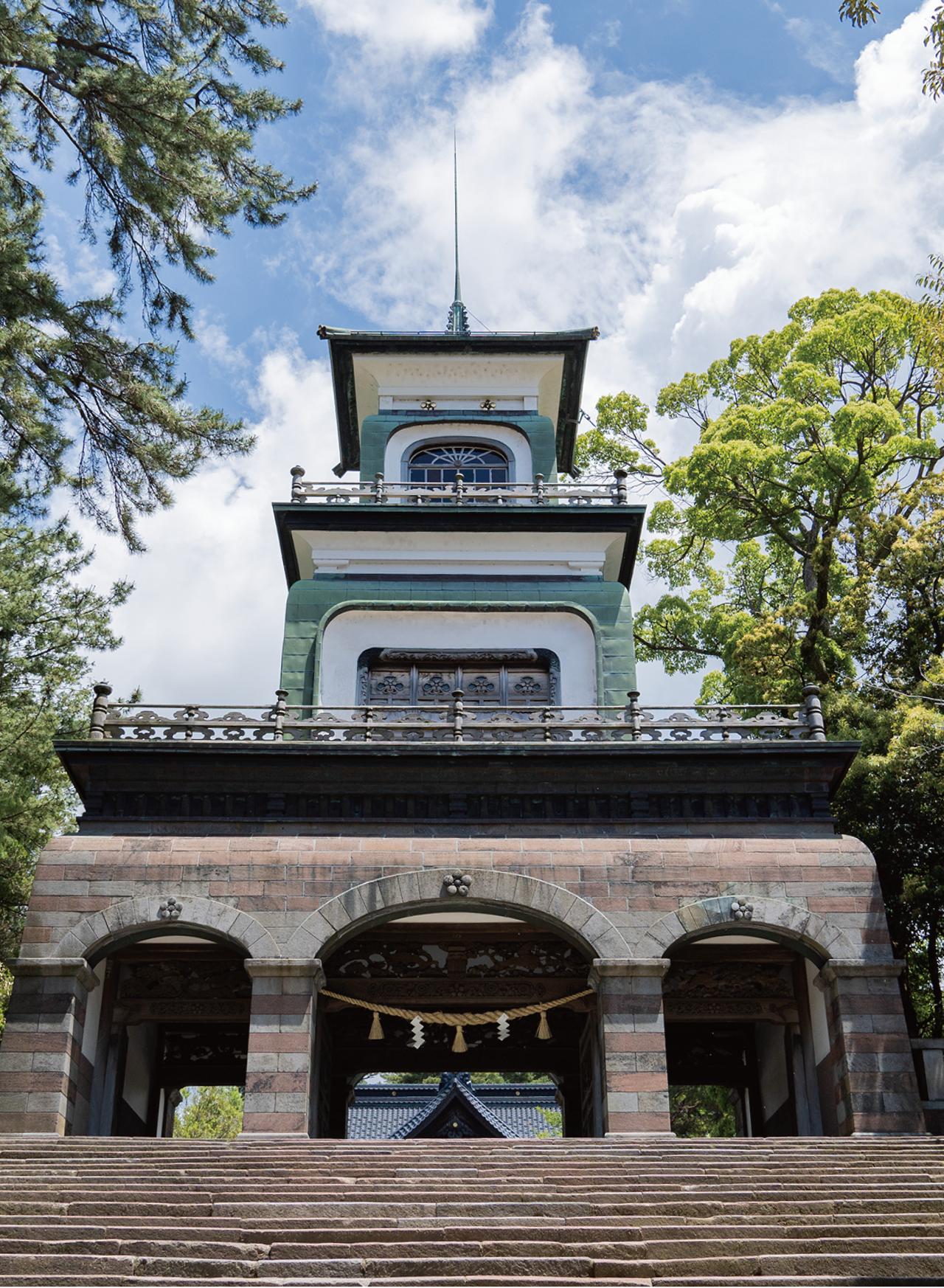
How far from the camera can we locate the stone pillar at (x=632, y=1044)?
14148mm

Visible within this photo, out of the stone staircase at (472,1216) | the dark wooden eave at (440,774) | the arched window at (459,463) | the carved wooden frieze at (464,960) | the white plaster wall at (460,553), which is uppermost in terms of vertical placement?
the arched window at (459,463)

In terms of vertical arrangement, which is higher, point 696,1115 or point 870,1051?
point 696,1115

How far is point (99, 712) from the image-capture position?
54.1 ft

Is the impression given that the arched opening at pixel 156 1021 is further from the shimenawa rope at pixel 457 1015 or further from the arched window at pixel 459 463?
the arched window at pixel 459 463

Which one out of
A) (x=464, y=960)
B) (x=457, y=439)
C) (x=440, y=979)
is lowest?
(x=440, y=979)

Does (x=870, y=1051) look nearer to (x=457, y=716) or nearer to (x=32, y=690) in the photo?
(x=457, y=716)

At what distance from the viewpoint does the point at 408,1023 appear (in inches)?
727

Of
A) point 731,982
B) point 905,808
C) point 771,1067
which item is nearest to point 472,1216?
point 731,982

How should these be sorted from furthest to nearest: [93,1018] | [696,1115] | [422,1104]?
[696,1115] < [422,1104] < [93,1018]

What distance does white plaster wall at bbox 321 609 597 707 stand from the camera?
63.5ft

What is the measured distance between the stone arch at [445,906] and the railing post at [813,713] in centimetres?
389

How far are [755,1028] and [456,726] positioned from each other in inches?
282

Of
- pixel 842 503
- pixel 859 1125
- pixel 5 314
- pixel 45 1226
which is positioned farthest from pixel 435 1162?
pixel 842 503

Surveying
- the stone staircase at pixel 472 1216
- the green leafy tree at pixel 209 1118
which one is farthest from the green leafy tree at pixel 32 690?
the green leafy tree at pixel 209 1118
